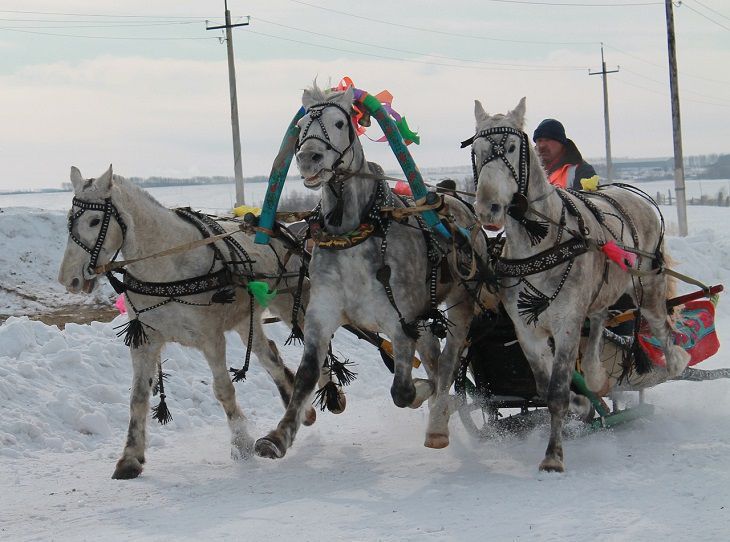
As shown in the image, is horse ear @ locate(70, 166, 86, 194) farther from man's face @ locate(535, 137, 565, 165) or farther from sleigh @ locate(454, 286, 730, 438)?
man's face @ locate(535, 137, 565, 165)

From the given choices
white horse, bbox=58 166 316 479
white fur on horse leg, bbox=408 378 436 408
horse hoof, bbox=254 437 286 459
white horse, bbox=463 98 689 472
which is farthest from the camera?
white horse, bbox=58 166 316 479

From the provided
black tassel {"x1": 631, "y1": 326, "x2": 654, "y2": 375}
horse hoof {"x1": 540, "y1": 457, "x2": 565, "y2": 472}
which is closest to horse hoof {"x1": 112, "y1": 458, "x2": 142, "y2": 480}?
horse hoof {"x1": 540, "y1": 457, "x2": 565, "y2": 472}

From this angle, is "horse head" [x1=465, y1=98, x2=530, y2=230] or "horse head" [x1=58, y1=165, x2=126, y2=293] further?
"horse head" [x1=58, y1=165, x2=126, y2=293]

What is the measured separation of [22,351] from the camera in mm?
8953

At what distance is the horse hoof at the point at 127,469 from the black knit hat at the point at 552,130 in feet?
14.5

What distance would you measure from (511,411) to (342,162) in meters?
3.35

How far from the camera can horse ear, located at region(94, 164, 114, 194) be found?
261 inches

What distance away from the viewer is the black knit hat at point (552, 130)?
28.7ft

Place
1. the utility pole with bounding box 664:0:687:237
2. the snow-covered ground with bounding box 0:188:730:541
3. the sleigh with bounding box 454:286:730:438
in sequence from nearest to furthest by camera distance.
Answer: the snow-covered ground with bounding box 0:188:730:541 → the sleigh with bounding box 454:286:730:438 → the utility pole with bounding box 664:0:687:237

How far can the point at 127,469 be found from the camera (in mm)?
6762

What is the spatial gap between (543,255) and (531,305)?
0.32 m

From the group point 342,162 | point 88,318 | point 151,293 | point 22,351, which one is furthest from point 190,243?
point 88,318

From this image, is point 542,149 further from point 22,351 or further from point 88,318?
point 88,318

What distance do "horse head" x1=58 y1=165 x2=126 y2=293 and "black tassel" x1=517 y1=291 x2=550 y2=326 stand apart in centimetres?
270
